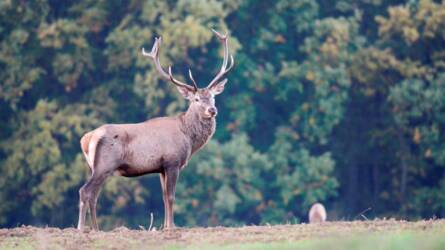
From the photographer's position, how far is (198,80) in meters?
30.8

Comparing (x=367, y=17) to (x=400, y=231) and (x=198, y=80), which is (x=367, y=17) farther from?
(x=400, y=231)

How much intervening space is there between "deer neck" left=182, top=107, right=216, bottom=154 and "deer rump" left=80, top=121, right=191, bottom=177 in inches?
17.9

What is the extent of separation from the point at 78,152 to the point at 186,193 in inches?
109

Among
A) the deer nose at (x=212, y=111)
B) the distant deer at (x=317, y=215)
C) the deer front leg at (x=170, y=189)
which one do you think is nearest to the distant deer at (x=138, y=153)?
the deer front leg at (x=170, y=189)

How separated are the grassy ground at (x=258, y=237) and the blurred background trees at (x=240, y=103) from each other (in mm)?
15147

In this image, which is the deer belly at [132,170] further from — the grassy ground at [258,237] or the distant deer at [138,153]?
the grassy ground at [258,237]

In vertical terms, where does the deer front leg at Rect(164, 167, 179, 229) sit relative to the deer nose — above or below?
below

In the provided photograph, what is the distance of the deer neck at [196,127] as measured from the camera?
15523mm

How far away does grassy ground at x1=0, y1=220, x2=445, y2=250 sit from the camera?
11.7 m

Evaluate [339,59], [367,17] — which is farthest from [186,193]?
[367,17]

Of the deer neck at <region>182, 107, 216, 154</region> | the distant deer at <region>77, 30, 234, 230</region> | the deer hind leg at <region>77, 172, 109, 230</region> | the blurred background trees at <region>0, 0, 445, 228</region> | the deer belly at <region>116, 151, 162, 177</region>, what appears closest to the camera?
the deer hind leg at <region>77, 172, 109, 230</region>

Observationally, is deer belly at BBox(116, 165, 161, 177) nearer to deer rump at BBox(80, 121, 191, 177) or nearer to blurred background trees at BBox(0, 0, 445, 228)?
deer rump at BBox(80, 121, 191, 177)

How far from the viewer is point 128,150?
14.8 m

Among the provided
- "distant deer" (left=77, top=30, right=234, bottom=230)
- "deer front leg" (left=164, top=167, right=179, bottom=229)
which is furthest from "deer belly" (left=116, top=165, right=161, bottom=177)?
"deer front leg" (left=164, top=167, right=179, bottom=229)
